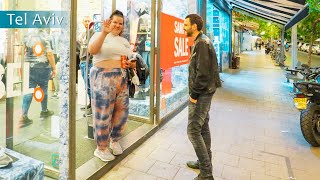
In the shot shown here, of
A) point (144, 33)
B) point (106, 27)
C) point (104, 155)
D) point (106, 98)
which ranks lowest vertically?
point (104, 155)

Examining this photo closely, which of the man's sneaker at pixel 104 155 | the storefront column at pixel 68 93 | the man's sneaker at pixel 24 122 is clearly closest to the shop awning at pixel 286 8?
the man's sneaker at pixel 104 155

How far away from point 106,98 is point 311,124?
284 cm

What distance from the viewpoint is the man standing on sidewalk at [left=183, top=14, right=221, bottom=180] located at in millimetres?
2505

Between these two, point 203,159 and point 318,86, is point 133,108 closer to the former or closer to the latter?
point 203,159

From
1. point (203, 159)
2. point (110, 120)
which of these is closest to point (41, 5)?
point (110, 120)

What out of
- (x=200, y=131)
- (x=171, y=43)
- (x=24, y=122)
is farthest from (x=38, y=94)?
(x=171, y=43)

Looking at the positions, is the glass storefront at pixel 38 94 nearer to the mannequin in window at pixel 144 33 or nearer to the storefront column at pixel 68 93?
the storefront column at pixel 68 93

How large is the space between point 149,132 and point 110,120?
3.67ft

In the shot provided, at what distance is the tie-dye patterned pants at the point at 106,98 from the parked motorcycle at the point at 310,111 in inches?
100

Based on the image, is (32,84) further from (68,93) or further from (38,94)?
(68,93)

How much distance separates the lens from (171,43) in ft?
15.3

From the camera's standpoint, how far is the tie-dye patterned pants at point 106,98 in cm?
294

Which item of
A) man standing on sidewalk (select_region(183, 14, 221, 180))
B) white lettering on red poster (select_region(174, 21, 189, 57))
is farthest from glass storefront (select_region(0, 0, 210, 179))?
white lettering on red poster (select_region(174, 21, 189, 57))

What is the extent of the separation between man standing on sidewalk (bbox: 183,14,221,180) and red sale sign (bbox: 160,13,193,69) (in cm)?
169
